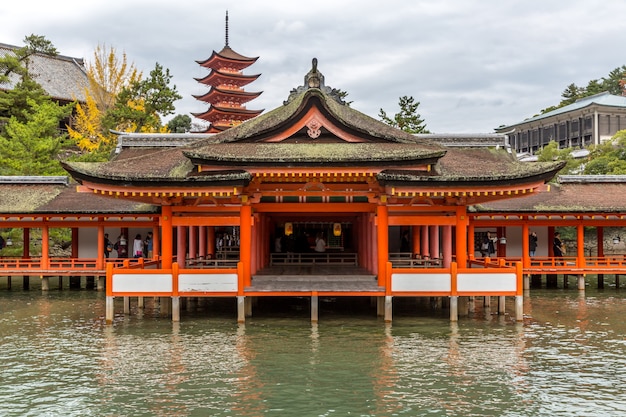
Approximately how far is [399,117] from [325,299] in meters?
35.7

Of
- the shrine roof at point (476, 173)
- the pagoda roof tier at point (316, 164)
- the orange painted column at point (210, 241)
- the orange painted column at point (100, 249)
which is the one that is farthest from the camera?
the orange painted column at point (210, 241)

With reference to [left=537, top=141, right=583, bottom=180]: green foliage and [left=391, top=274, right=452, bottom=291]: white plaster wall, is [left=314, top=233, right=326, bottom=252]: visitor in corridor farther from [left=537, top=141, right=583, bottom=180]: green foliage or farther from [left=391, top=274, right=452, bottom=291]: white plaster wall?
[left=537, top=141, right=583, bottom=180]: green foliage

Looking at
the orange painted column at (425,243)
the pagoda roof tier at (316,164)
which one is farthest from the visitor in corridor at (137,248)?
the orange painted column at (425,243)

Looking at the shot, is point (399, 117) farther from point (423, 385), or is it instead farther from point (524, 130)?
point (423, 385)

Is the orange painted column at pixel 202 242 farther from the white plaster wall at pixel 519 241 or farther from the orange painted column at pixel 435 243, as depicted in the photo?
the white plaster wall at pixel 519 241

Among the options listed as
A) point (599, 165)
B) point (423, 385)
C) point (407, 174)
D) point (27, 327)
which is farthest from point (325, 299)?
point (599, 165)

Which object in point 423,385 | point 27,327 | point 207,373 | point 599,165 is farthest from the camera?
point 599,165

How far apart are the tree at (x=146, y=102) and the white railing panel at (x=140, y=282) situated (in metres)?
30.2

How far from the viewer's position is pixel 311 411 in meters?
12.1

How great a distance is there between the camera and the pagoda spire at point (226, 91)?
63.5 m

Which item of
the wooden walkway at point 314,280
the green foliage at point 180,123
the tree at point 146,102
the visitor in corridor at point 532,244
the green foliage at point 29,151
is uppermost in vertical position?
the green foliage at point 180,123

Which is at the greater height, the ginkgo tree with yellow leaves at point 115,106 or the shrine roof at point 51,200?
the ginkgo tree with yellow leaves at point 115,106

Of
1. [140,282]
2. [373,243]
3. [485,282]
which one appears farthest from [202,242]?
[485,282]

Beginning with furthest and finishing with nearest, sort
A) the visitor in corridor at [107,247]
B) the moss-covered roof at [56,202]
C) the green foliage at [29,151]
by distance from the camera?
the green foliage at [29,151], the visitor in corridor at [107,247], the moss-covered roof at [56,202]
